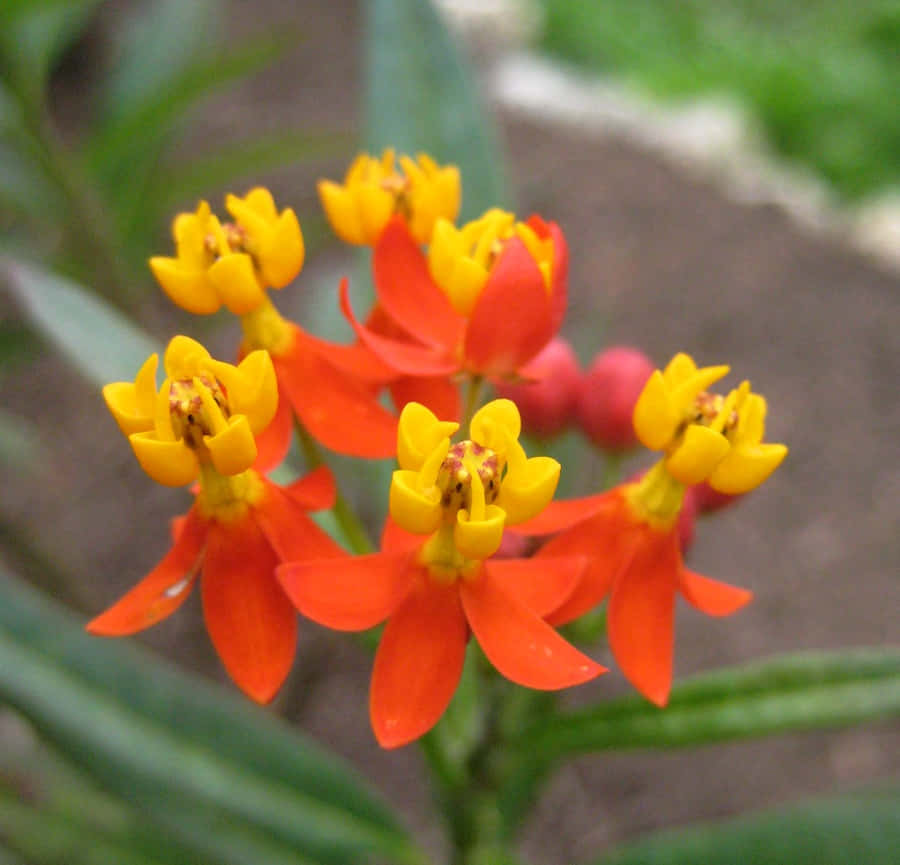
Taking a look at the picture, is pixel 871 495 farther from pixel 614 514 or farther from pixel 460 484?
pixel 460 484

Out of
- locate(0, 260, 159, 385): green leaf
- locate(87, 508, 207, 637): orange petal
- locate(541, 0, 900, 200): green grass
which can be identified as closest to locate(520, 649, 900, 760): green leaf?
locate(87, 508, 207, 637): orange petal

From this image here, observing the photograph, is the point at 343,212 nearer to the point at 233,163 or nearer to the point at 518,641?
the point at 518,641

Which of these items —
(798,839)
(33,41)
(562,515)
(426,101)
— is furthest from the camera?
(33,41)

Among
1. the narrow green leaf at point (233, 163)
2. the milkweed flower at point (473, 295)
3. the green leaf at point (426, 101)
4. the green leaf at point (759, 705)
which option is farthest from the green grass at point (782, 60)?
the milkweed flower at point (473, 295)

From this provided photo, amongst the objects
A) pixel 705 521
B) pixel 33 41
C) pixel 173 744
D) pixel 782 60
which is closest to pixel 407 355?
pixel 173 744

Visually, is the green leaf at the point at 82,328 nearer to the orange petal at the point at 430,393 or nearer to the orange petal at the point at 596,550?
the orange petal at the point at 430,393

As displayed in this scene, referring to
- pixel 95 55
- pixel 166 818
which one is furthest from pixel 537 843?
pixel 95 55
